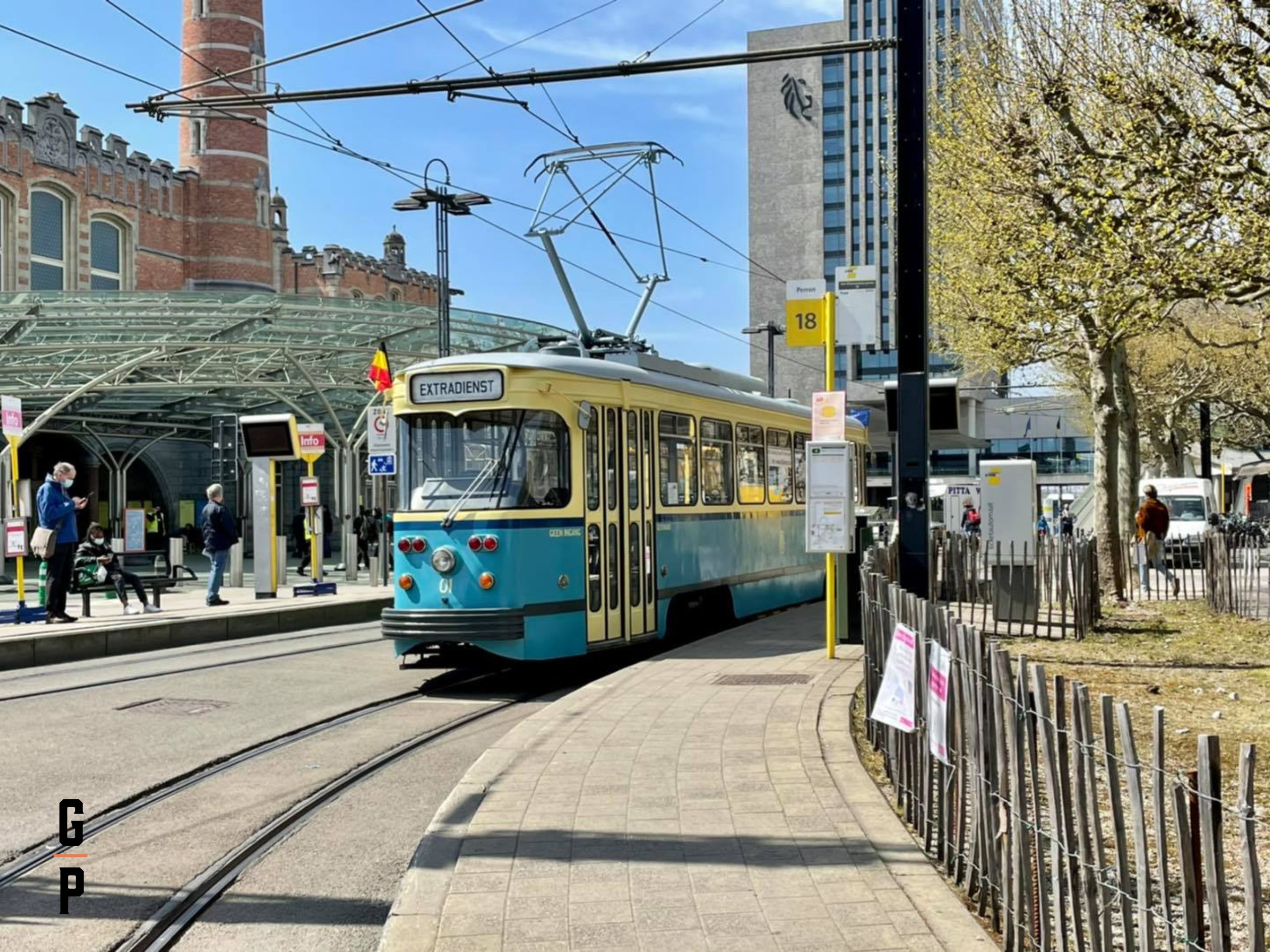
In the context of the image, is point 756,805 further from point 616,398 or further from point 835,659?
point 616,398

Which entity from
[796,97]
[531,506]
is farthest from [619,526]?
[796,97]

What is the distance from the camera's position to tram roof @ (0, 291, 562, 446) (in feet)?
77.1

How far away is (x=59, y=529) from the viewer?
14.9 m

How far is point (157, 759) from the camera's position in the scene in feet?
26.5

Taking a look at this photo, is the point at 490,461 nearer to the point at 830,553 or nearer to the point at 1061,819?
the point at 830,553

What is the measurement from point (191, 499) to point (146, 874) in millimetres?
38066

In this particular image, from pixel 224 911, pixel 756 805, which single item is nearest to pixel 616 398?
pixel 756 805

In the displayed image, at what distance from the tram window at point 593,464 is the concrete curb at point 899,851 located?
3978mm

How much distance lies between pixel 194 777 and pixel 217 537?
12.0 m

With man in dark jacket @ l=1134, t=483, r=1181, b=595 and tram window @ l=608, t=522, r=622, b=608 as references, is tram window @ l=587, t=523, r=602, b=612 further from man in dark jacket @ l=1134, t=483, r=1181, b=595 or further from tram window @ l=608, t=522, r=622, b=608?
man in dark jacket @ l=1134, t=483, r=1181, b=595

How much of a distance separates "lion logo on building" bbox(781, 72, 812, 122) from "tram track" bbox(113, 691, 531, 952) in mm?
91332

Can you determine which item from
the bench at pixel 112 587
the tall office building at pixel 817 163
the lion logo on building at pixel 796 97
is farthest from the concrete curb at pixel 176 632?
the lion logo on building at pixel 796 97

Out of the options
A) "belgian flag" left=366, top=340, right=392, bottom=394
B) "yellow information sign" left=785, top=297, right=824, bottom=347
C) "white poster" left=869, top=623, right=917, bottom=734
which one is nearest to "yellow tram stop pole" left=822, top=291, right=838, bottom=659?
"yellow information sign" left=785, top=297, right=824, bottom=347

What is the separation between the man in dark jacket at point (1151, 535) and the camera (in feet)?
68.9
